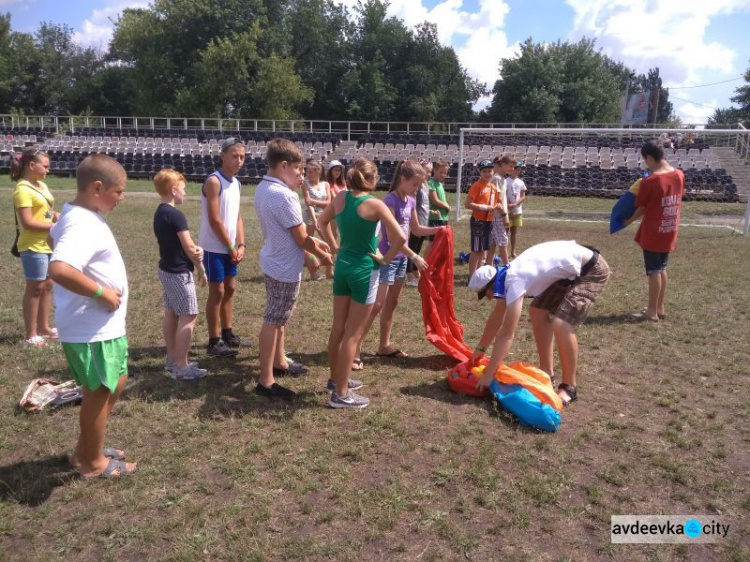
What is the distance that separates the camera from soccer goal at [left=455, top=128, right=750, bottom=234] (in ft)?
56.4

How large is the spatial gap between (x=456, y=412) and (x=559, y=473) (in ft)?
3.10

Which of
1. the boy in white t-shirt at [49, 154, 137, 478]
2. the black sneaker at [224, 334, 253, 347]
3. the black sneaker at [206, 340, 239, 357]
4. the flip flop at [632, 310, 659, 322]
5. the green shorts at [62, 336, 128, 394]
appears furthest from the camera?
the flip flop at [632, 310, 659, 322]

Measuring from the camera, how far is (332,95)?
4794 cm

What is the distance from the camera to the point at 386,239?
4953mm

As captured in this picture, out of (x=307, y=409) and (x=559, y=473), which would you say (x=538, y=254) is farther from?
(x=307, y=409)

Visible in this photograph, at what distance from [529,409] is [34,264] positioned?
4.42m

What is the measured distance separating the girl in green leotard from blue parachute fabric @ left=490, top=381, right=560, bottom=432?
1.03m

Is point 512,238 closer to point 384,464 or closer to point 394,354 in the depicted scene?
point 394,354

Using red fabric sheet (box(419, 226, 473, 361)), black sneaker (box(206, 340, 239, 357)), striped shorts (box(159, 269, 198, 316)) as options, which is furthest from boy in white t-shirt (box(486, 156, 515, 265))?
striped shorts (box(159, 269, 198, 316))

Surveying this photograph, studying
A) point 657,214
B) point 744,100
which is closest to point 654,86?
point 744,100

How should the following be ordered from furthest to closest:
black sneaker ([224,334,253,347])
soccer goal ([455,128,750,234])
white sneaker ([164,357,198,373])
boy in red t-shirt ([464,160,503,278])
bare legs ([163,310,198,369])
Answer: soccer goal ([455,128,750,234]) < boy in red t-shirt ([464,160,503,278]) < black sneaker ([224,334,253,347]) < white sneaker ([164,357,198,373]) < bare legs ([163,310,198,369])

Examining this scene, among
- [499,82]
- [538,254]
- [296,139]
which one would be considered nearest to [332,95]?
[499,82]

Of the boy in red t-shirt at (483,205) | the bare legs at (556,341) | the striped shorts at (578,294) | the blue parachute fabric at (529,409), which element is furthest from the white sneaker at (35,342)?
the boy in red t-shirt at (483,205)

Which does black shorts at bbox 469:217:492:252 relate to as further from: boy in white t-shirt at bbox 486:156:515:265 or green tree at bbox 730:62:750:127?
green tree at bbox 730:62:750:127
